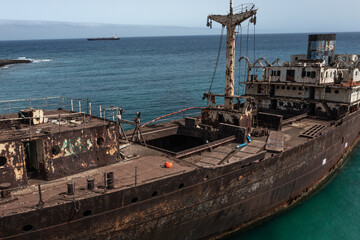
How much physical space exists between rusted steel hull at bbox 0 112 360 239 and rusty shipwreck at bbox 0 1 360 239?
5 centimetres

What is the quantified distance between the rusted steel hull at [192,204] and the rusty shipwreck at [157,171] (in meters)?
0.05

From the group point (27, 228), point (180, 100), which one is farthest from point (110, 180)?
point (180, 100)

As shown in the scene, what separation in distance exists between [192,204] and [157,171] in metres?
2.44

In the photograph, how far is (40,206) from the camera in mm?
10242

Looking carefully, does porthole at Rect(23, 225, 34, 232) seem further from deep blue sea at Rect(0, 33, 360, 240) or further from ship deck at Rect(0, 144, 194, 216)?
deep blue sea at Rect(0, 33, 360, 240)

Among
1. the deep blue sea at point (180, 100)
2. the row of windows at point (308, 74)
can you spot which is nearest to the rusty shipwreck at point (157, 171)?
the deep blue sea at point (180, 100)

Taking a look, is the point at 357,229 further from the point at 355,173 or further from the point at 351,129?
the point at 351,129

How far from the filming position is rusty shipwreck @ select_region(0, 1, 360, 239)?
1110 centimetres

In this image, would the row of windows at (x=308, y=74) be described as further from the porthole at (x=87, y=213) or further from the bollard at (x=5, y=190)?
the bollard at (x=5, y=190)

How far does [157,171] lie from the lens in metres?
13.6

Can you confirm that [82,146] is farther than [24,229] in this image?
Yes

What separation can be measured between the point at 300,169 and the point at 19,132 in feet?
54.6

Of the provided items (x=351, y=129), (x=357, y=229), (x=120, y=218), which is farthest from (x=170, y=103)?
(x=120, y=218)

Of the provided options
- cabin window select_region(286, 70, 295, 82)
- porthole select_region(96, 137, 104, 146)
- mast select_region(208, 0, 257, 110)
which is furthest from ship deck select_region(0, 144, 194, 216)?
cabin window select_region(286, 70, 295, 82)
